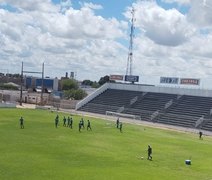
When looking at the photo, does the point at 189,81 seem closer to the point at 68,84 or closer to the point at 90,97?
the point at 90,97

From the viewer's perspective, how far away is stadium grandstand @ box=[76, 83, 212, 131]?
8656 centimetres

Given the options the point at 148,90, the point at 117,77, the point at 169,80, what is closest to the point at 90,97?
the point at 117,77

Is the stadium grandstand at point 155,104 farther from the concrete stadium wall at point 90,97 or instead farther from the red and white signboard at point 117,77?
the red and white signboard at point 117,77

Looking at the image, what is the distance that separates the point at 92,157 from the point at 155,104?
64218mm

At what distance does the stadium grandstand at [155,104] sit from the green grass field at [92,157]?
32286 millimetres

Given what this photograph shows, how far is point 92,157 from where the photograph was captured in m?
36.6

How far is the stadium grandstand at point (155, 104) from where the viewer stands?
3408 inches

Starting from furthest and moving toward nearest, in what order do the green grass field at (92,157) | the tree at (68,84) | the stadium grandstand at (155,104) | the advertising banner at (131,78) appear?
the tree at (68,84)
the advertising banner at (131,78)
the stadium grandstand at (155,104)
the green grass field at (92,157)

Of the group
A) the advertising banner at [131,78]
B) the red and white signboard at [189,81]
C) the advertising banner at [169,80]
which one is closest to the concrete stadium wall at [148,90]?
the advertising banner at [131,78]

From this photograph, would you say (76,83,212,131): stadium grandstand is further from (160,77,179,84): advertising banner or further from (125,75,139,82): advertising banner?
(160,77,179,84): advertising banner

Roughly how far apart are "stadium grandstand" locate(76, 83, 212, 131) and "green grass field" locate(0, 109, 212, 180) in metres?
32.3

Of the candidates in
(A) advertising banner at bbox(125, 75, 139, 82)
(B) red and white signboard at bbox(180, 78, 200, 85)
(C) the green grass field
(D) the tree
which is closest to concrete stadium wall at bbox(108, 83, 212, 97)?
(A) advertising banner at bbox(125, 75, 139, 82)

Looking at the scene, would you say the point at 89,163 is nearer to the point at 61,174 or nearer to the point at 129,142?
the point at 61,174

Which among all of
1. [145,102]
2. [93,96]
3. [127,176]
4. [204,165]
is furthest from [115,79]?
[127,176]
